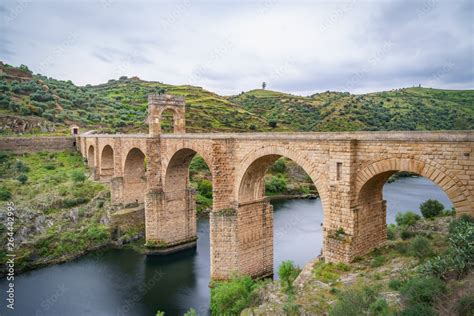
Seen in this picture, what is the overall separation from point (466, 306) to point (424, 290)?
1.07 m

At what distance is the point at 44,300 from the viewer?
16234 millimetres

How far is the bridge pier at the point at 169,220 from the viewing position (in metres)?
20.8

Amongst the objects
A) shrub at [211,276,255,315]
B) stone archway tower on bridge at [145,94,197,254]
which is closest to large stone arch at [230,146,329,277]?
shrub at [211,276,255,315]

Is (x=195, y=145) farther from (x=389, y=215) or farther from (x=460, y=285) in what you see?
(x=389, y=215)

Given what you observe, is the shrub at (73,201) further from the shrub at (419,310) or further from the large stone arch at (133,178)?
the shrub at (419,310)

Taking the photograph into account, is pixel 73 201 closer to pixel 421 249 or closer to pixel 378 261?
pixel 378 261

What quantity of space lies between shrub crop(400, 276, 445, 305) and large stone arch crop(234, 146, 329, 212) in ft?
14.7

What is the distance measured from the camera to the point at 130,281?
18.3 metres

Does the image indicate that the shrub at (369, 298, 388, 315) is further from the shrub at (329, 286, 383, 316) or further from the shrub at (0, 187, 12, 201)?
the shrub at (0, 187, 12, 201)

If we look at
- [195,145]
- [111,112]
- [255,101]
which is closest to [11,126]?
[111,112]

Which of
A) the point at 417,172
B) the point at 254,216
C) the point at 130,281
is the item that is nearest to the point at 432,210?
the point at 254,216

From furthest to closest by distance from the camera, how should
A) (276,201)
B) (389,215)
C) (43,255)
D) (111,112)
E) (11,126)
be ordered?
(111,112) < (11,126) < (276,201) < (389,215) < (43,255)

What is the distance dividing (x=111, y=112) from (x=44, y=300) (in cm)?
4284

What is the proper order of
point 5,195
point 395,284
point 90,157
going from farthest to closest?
point 90,157 < point 5,195 < point 395,284
